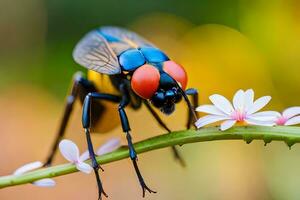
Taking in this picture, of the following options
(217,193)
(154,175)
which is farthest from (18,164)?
(217,193)

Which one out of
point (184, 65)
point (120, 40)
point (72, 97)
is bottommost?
point (184, 65)

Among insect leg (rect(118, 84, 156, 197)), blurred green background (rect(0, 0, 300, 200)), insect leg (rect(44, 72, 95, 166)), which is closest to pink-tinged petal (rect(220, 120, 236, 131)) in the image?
insect leg (rect(118, 84, 156, 197))

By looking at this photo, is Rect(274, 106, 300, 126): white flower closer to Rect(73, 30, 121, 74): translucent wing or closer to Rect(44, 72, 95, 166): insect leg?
Rect(73, 30, 121, 74): translucent wing

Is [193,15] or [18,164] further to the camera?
[193,15]

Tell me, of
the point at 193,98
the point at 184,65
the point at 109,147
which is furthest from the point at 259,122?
the point at 184,65

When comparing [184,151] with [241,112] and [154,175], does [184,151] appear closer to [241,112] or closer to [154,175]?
[154,175]

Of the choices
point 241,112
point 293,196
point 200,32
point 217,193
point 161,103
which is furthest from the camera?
point 200,32

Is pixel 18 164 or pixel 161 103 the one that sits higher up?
pixel 161 103

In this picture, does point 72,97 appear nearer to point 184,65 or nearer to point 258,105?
point 258,105

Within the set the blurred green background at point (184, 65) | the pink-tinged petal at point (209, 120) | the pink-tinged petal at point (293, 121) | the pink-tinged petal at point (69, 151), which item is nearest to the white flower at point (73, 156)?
the pink-tinged petal at point (69, 151)
